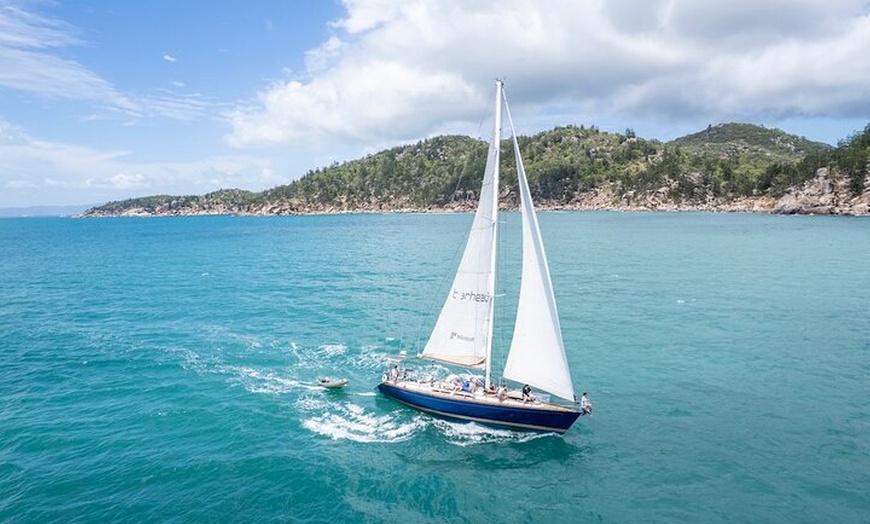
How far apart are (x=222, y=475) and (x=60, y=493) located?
725 centimetres

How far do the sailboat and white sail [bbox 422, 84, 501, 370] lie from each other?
0.06m

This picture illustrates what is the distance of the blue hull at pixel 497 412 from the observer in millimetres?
29281

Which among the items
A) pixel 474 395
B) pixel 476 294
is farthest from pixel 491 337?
pixel 474 395

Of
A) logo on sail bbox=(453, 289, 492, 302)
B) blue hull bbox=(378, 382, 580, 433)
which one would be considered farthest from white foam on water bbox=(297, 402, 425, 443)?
logo on sail bbox=(453, 289, 492, 302)

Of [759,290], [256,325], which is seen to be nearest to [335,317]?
[256,325]

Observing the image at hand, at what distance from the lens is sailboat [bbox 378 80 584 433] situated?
2922 cm

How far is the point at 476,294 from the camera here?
32344 millimetres

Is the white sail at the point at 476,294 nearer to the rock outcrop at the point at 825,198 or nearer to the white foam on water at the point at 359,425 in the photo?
the white foam on water at the point at 359,425

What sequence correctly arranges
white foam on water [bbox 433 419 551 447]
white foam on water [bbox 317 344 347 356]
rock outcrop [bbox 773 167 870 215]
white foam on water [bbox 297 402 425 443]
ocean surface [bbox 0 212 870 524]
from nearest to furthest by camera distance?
ocean surface [bbox 0 212 870 524] < white foam on water [bbox 433 419 551 447] < white foam on water [bbox 297 402 425 443] < white foam on water [bbox 317 344 347 356] < rock outcrop [bbox 773 167 870 215]

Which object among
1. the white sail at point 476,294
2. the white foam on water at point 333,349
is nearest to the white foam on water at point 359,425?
the white sail at point 476,294

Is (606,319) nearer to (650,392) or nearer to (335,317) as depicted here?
(650,392)

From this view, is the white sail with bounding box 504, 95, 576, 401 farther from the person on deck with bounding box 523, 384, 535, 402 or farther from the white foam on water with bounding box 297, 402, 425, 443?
the white foam on water with bounding box 297, 402, 425, 443

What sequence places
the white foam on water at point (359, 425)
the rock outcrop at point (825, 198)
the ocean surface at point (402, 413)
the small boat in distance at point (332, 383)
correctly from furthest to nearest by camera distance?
the rock outcrop at point (825, 198), the small boat in distance at point (332, 383), the white foam on water at point (359, 425), the ocean surface at point (402, 413)

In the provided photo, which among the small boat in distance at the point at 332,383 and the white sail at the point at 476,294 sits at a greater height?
the white sail at the point at 476,294
